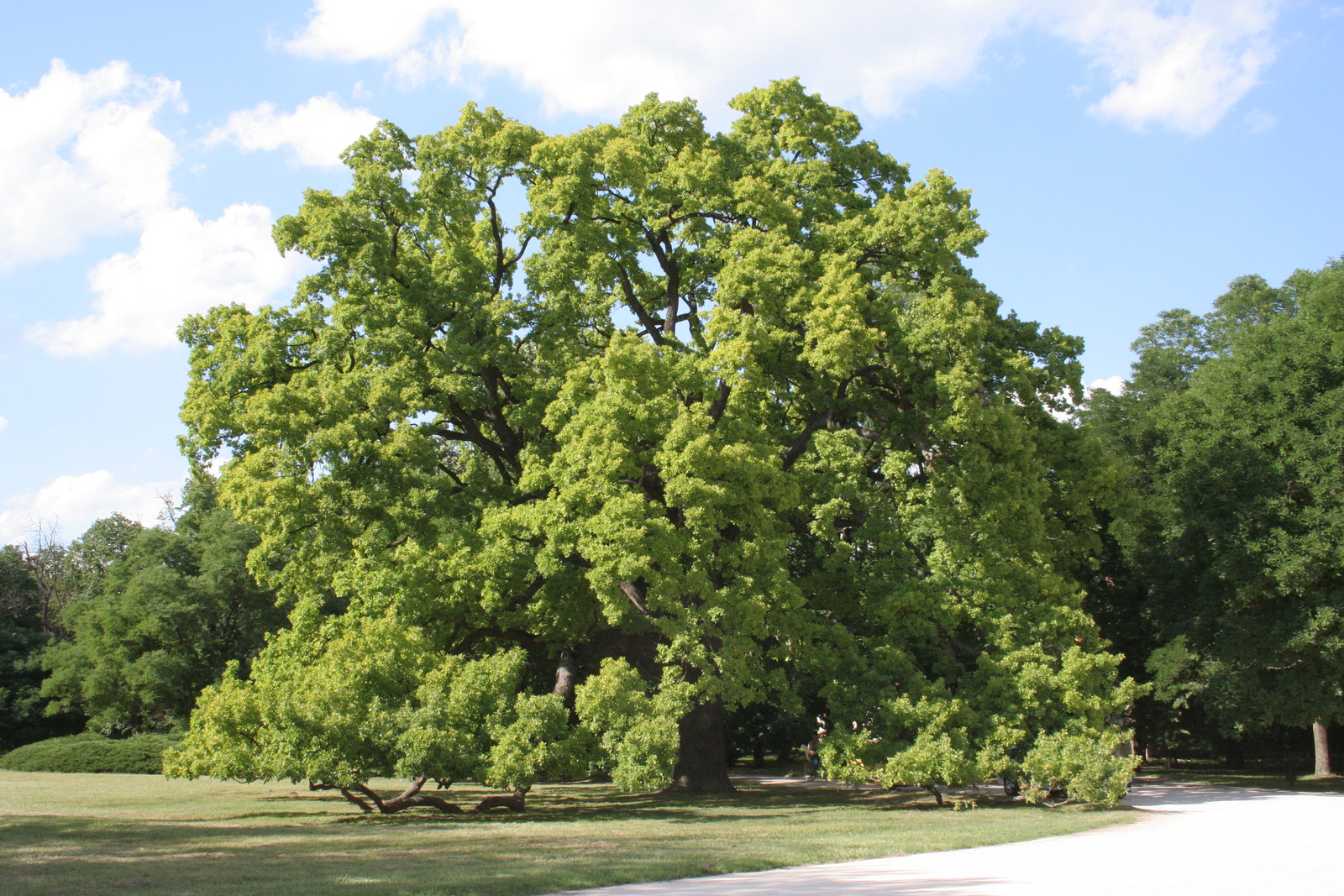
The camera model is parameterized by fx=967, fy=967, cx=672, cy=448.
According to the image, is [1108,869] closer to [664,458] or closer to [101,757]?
[664,458]

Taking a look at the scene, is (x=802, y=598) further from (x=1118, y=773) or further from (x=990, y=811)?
(x=1118, y=773)

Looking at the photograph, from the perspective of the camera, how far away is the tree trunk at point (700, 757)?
22.8 meters

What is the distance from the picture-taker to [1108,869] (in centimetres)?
1074

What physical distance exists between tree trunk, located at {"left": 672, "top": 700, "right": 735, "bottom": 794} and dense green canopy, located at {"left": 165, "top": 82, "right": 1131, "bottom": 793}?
80 mm

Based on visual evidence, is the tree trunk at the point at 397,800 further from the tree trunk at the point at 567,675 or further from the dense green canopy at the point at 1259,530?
the dense green canopy at the point at 1259,530

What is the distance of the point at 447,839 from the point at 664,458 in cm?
791

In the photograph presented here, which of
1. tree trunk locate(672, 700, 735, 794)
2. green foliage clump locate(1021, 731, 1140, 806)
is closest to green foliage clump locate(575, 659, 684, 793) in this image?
tree trunk locate(672, 700, 735, 794)

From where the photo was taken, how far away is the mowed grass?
9797 millimetres

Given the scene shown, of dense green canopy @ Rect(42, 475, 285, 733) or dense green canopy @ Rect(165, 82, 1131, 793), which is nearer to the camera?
dense green canopy @ Rect(165, 82, 1131, 793)

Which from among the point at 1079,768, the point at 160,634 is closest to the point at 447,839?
the point at 1079,768

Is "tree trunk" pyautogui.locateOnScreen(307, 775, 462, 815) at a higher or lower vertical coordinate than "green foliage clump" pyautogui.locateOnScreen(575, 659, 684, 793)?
lower

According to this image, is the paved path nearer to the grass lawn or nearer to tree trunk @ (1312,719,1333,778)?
the grass lawn

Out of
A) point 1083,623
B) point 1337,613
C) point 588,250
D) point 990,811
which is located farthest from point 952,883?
point 1337,613

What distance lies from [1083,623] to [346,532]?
1550cm
